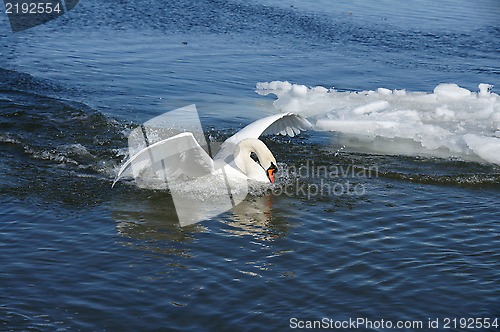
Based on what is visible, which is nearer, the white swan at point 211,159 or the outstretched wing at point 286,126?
the white swan at point 211,159

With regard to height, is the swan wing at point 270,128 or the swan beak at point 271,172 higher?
the swan wing at point 270,128

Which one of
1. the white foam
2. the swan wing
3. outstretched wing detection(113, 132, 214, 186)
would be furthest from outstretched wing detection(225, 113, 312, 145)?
the white foam

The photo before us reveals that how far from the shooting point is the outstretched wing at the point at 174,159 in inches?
357

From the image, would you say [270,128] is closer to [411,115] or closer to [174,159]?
[174,159]

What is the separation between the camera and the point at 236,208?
965 cm

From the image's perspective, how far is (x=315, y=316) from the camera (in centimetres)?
665

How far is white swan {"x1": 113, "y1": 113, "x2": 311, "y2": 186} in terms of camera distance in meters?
9.30

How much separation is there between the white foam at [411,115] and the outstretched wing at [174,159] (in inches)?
131

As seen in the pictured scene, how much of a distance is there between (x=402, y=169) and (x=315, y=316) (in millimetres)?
4745

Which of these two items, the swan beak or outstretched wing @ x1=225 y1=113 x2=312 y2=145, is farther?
outstretched wing @ x1=225 y1=113 x2=312 y2=145

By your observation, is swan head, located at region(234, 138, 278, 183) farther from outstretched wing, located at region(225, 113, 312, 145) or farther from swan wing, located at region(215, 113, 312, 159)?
outstretched wing, located at region(225, 113, 312, 145)

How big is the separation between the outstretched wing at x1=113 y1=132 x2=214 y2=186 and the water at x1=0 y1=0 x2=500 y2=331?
0.41 m

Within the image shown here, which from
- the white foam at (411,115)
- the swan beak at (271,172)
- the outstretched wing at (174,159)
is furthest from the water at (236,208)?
the outstretched wing at (174,159)

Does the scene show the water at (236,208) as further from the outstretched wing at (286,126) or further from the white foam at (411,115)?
the outstretched wing at (286,126)
